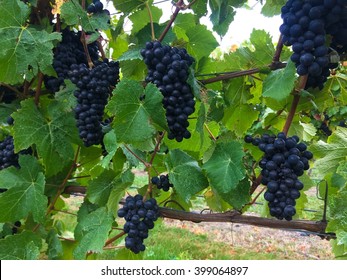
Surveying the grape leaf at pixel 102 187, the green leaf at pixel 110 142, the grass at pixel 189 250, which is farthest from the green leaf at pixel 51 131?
the grass at pixel 189 250

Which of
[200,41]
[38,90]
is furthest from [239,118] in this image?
[38,90]

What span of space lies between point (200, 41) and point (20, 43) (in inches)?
23.2

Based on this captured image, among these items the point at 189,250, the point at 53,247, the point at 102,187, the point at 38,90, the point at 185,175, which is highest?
the point at 38,90

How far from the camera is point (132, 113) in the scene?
3.79 feet

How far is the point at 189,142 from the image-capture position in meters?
1.47

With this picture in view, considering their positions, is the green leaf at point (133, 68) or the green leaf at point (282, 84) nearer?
the green leaf at point (282, 84)

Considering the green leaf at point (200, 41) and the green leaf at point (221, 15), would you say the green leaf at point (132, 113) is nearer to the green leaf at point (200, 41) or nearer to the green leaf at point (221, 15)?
the green leaf at point (200, 41)

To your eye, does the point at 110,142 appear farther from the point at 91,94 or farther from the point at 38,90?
the point at 38,90

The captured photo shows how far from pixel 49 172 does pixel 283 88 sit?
88 centimetres

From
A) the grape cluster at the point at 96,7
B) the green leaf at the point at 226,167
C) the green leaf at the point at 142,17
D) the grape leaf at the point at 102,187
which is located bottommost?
the grape leaf at the point at 102,187

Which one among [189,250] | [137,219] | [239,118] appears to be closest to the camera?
[137,219]

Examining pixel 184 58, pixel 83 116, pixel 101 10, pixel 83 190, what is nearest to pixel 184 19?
pixel 101 10

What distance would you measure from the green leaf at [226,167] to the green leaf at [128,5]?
0.58 m

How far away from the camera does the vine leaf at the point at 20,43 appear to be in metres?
1.33
